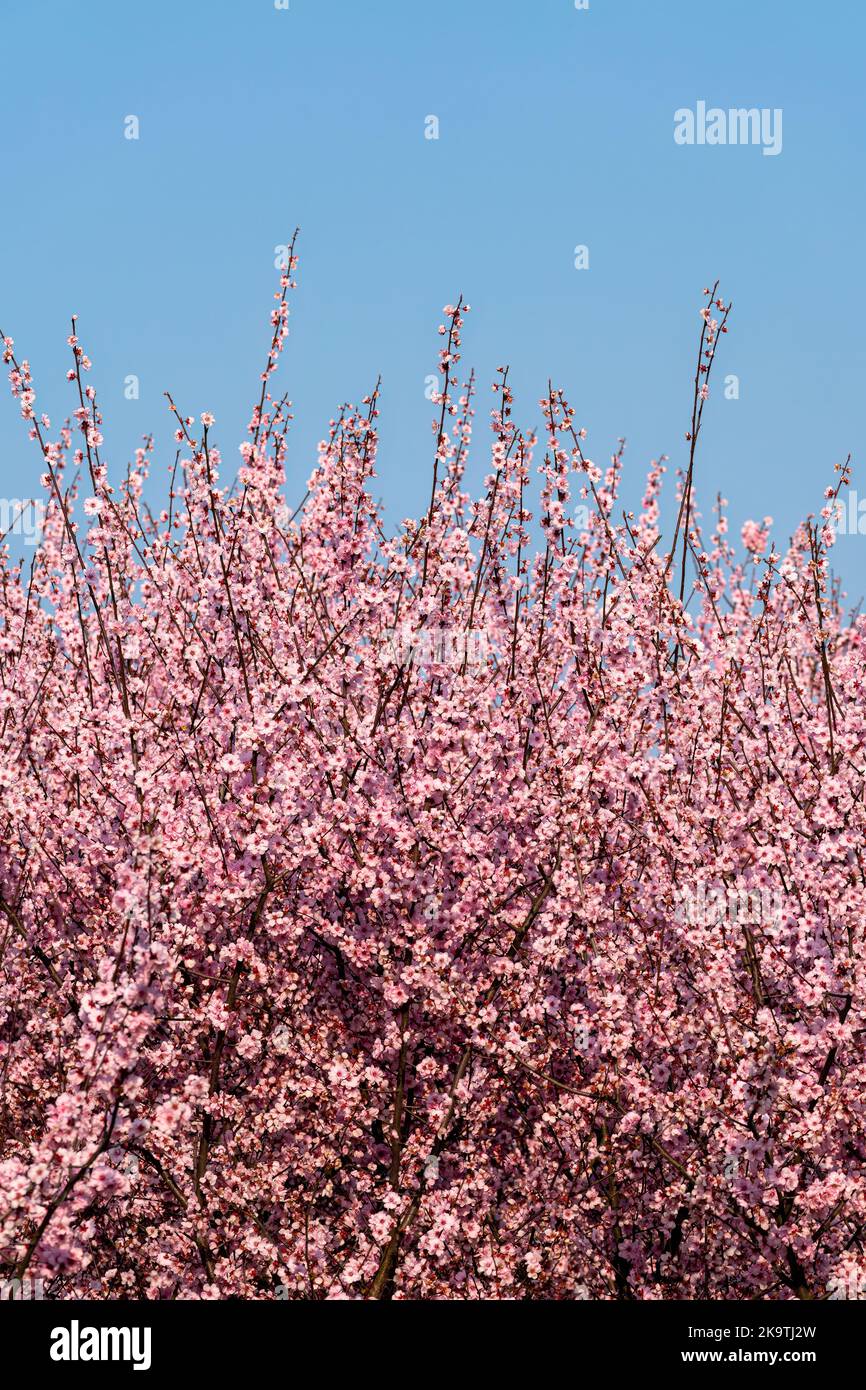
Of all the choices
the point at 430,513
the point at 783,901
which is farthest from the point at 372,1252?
the point at 430,513

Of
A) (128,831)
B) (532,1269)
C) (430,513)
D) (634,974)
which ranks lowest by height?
(532,1269)

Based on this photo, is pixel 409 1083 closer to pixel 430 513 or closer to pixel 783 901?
pixel 783 901

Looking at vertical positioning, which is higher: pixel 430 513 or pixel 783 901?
pixel 430 513

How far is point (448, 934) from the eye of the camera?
31.3 ft

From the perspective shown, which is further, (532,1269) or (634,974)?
(634,974)

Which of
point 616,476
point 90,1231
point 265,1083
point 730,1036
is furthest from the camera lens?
point 616,476

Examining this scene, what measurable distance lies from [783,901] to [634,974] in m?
1.15

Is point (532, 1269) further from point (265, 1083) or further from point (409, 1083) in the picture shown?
point (265, 1083)

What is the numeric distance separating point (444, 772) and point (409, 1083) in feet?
7.00

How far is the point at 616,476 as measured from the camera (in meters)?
12.7

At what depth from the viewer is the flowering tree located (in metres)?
8.77

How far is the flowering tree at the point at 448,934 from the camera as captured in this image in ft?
28.8

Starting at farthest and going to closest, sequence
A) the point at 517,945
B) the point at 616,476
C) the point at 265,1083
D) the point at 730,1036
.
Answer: the point at 616,476
the point at 517,945
the point at 265,1083
the point at 730,1036

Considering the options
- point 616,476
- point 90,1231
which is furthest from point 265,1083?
point 616,476
